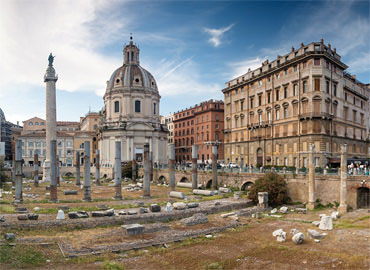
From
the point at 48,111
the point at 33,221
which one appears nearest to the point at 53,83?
the point at 48,111

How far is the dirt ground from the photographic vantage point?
1287 centimetres

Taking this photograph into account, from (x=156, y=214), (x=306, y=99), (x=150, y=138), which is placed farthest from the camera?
(x=150, y=138)

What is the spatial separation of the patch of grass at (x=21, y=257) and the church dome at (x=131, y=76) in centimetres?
5928

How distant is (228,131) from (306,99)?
1752 centimetres

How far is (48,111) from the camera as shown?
48.0 metres

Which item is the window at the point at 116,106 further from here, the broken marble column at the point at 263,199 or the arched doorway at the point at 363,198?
the arched doorway at the point at 363,198

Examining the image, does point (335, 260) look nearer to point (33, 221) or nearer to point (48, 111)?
point (33, 221)

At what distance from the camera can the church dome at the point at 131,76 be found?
71812 mm

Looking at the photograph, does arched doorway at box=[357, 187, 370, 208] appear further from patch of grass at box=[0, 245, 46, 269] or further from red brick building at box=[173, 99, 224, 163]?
red brick building at box=[173, 99, 224, 163]

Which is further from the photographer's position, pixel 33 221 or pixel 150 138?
pixel 150 138

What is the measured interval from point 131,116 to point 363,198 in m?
53.4

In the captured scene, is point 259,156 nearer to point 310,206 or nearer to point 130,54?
point 310,206

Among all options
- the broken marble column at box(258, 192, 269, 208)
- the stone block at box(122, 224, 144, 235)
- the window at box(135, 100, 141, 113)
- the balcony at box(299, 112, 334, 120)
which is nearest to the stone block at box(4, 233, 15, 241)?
the stone block at box(122, 224, 144, 235)

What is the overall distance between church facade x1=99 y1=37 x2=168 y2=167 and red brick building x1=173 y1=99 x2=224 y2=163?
7.58 meters
